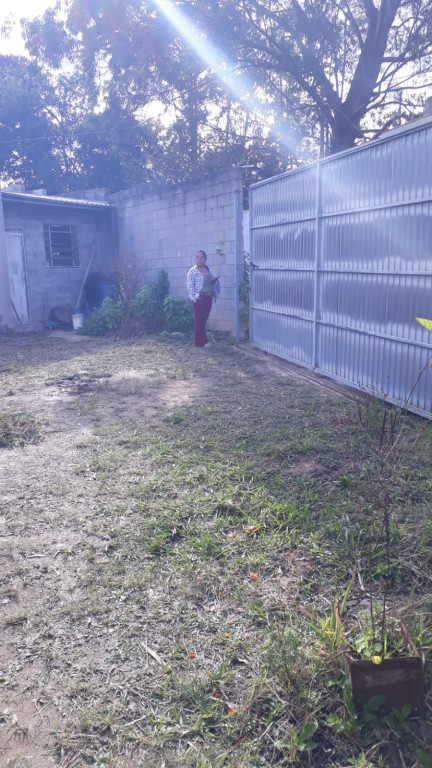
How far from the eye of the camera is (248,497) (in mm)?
3590

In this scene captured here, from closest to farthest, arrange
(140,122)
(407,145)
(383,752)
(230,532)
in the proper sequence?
1. (383,752)
2. (230,532)
3. (407,145)
4. (140,122)

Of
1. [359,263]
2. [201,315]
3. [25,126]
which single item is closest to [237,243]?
[201,315]

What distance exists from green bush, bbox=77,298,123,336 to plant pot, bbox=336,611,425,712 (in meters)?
10.2

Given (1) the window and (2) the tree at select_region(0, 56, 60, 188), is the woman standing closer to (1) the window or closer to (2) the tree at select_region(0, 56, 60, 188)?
(1) the window

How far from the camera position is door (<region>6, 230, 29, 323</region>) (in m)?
12.8

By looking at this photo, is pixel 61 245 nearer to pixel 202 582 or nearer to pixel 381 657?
pixel 202 582

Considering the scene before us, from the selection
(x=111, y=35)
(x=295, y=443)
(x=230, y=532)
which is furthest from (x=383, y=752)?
(x=111, y=35)

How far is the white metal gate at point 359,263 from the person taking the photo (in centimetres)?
492

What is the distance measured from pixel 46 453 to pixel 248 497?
1.82 m

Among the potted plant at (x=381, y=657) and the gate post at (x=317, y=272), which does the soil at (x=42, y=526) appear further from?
the gate post at (x=317, y=272)

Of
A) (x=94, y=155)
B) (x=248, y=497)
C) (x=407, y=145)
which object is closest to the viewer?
(x=248, y=497)

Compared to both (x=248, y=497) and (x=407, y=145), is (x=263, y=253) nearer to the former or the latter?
(x=407, y=145)

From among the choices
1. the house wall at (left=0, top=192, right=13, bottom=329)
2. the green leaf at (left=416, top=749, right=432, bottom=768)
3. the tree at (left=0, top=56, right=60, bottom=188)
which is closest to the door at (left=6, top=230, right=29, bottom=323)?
the house wall at (left=0, top=192, right=13, bottom=329)

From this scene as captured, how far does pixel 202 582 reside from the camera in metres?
2.72
